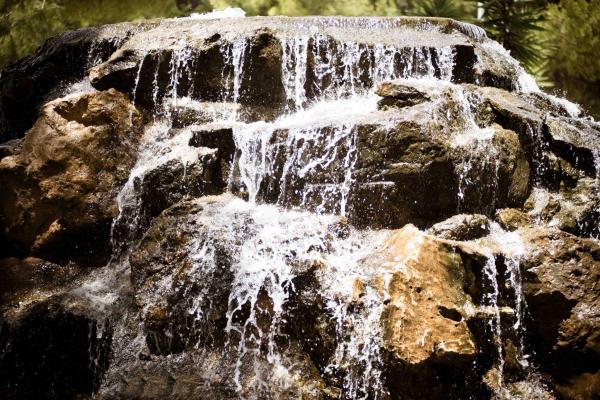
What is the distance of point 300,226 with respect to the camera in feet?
14.5

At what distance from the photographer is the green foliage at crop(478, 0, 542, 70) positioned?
34.7ft

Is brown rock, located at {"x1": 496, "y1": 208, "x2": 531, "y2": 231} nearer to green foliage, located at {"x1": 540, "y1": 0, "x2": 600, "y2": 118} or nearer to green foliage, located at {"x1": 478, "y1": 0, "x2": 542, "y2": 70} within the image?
green foliage, located at {"x1": 478, "y1": 0, "x2": 542, "y2": 70}

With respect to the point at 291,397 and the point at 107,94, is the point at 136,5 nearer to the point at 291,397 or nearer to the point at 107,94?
the point at 107,94

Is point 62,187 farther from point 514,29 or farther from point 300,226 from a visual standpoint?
point 514,29

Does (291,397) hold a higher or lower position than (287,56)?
lower

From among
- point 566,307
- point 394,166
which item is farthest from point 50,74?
point 566,307

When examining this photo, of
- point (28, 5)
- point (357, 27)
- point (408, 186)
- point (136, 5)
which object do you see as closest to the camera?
point (408, 186)

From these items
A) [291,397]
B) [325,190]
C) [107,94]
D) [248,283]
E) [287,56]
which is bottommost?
[291,397]

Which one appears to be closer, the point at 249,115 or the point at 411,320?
the point at 411,320

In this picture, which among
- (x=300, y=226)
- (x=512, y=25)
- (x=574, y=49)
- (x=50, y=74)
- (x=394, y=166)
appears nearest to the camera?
(x=300, y=226)

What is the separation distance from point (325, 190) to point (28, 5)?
10877 millimetres

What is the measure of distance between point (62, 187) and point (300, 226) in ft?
9.04

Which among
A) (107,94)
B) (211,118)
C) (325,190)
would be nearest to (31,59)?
(107,94)

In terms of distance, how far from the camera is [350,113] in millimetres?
5492
